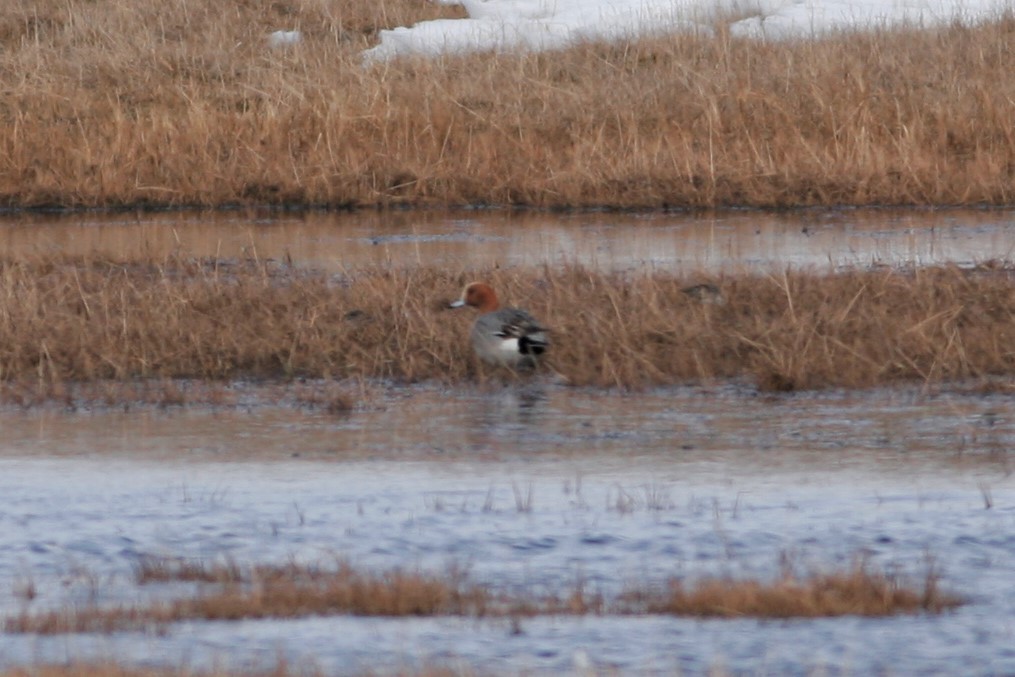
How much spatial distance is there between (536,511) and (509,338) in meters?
2.59

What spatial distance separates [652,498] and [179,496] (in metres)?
1.88

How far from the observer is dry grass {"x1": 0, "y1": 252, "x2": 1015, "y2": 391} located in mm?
9453

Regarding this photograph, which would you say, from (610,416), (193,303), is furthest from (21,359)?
(610,416)

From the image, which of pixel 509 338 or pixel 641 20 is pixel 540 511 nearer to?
pixel 509 338

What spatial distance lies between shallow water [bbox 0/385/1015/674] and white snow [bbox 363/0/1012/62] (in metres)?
12.3

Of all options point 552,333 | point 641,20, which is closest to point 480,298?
point 552,333

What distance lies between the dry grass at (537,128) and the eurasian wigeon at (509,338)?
7.23m

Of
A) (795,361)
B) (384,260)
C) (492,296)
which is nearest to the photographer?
(795,361)

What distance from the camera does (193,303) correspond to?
35.5 feet

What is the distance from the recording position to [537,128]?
58.1 ft

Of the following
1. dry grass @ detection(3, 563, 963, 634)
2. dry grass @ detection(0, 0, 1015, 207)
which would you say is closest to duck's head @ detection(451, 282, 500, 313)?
dry grass @ detection(3, 563, 963, 634)

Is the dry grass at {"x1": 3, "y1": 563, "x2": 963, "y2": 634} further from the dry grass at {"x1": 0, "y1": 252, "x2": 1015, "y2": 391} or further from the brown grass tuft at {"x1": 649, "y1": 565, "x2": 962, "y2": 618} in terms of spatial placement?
the dry grass at {"x1": 0, "y1": 252, "x2": 1015, "y2": 391}

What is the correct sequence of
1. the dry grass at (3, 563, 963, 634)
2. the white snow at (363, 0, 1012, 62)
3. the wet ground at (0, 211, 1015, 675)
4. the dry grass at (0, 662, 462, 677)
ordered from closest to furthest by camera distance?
the dry grass at (0, 662, 462, 677), the wet ground at (0, 211, 1015, 675), the dry grass at (3, 563, 963, 634), the white snow at (363, 0, 1012, 62)

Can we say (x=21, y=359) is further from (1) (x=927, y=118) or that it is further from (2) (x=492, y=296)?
Result: (1) (x=927, y=118)
